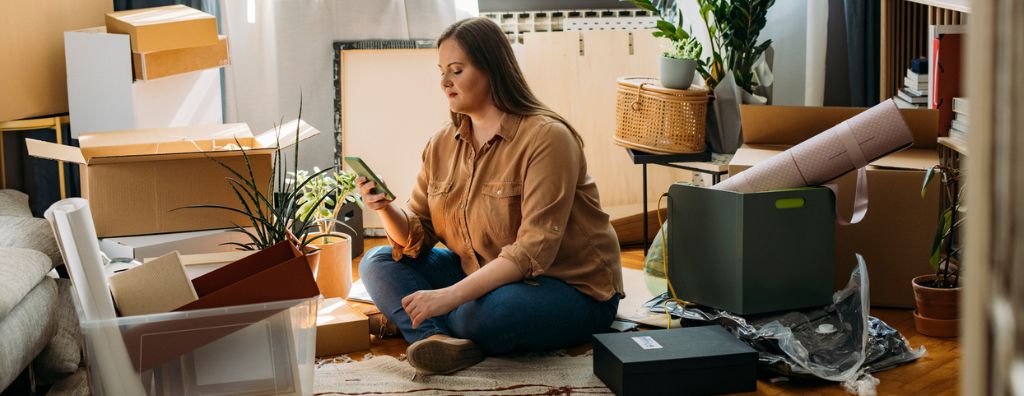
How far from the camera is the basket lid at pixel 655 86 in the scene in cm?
307

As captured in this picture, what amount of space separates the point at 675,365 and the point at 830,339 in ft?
1.42

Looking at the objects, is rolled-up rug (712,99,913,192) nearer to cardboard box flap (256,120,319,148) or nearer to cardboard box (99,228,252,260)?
cardboard box flap (256,120,319,148)

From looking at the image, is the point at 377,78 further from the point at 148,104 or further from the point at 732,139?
the point at 732,139

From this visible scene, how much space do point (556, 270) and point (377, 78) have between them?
1691 millimetres

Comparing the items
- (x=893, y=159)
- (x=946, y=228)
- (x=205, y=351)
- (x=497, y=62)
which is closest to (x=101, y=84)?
(x=497, y=62)

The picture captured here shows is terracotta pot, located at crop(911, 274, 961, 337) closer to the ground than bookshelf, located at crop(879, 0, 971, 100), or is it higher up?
closer to the ground

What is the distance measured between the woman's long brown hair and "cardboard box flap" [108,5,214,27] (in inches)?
43.8

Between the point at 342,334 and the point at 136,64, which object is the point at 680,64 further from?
the point at 136,64

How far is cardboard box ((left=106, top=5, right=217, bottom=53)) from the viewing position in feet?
9.53

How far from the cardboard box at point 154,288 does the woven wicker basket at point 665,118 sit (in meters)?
1.76

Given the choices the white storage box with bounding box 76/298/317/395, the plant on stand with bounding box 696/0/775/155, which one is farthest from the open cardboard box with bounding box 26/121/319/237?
the plant on stand with bounding box 696/0/775/155

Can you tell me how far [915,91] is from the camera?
2.87 meters

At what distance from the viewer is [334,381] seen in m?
2.18

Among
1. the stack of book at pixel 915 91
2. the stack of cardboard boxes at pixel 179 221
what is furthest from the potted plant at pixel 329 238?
the stack of book at pixel 915 91
